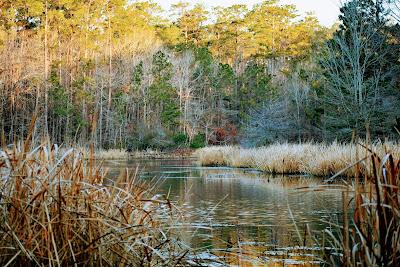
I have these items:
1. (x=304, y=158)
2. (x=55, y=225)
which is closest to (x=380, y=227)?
(x=55, y=225)

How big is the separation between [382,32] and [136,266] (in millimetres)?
20212

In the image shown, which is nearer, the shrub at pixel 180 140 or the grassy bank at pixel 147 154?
the grassy bank at pixel 147 154

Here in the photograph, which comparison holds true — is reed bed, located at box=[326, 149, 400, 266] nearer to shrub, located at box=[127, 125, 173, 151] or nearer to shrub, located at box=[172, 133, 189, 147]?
shrub, located at box=[127, 125, 173, 151]

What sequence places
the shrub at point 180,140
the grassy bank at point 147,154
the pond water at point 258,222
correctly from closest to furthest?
the pond water at point 258,222 → the grassy bank at point 147,154 → the shrub at point 180,140

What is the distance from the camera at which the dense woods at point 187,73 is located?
2053cm

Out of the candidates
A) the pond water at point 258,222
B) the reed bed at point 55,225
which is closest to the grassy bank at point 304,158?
the pond water at point 258,222

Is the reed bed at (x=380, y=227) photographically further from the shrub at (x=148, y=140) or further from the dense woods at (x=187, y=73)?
the shrub at (x=148, y=140)

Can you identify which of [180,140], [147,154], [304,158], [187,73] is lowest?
[147,154]

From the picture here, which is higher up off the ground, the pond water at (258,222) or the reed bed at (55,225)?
the reed bed at (55,225)

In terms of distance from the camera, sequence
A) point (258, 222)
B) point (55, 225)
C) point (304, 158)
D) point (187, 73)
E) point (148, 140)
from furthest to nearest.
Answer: point (187, 73), point (148, 140), point (304, 158), point (258, 222), point (55, 225)

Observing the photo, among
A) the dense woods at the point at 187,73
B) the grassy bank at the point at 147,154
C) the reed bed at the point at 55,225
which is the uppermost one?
the dense woods at the point at 187,73

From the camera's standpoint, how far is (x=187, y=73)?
3969 cm

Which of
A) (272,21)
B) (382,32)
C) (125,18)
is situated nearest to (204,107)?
(125,18)

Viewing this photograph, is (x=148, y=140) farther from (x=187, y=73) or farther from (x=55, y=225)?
(x=55, y=225)
